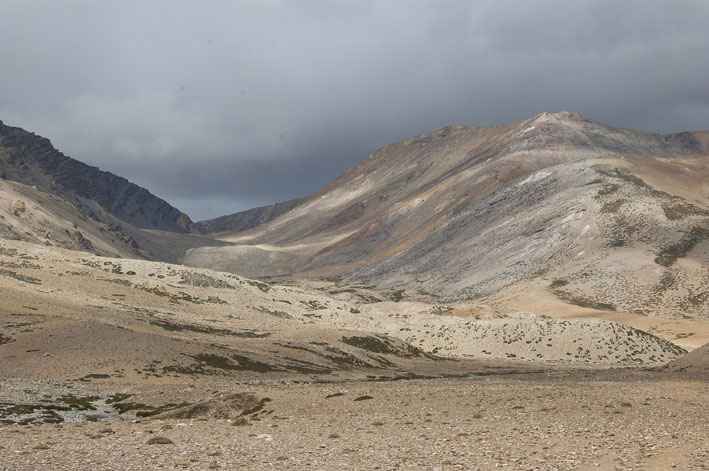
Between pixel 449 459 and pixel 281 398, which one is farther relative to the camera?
pixel 281 398

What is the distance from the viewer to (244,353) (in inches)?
2408

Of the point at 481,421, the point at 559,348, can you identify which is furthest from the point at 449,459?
the point at 559,348

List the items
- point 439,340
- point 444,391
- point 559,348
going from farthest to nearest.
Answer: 1. point 439,340
2. point 559,348
3. point 444,391

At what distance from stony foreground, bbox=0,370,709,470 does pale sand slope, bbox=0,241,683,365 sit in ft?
115

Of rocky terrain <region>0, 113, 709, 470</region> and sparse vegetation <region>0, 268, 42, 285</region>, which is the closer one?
rocky terrain <region>0, 113, 709, 470</region>

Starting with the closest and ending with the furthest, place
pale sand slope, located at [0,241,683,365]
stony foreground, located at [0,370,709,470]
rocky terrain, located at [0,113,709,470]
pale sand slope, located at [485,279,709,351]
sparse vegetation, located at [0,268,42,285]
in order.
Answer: stony foreground, located at [0,370,709,470], rocky terrain, located at [0,113,709,470], pale sand slope, located at [0,241,683,365], sparse vegetation, located at [0,268,42,285], pale sand slope, located at [485,279,709,351]

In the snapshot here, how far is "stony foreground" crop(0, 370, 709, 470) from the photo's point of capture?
62.1 feet

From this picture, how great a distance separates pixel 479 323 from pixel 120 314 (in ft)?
190

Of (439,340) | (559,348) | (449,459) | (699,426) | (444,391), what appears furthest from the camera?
(439,340)

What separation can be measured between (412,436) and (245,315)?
239 feet

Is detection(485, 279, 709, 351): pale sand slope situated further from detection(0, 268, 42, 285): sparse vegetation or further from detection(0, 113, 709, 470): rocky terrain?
detection(0, 268, 42, 285): sparse vegetation

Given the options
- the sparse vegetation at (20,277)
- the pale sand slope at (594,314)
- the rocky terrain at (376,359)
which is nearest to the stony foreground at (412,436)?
the rocky terrain at (376,359)

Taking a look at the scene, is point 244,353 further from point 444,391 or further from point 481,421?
point 481,421

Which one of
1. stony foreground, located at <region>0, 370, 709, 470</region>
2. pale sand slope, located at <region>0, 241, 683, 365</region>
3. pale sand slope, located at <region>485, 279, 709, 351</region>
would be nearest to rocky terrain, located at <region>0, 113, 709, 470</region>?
stony foreground, located at <region>0, 370, 709, 470</region>
